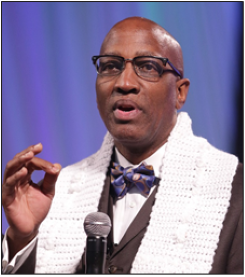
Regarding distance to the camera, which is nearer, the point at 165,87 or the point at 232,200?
the point at 232,200

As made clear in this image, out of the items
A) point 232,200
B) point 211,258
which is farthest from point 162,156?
point 211,258

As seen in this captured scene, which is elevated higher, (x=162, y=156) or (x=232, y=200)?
(x=162, y=156)

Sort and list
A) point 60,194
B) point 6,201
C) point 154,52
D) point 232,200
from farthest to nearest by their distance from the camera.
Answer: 1. point 60,194
2. point 154,52
3. point 232,200
4. point 6,201

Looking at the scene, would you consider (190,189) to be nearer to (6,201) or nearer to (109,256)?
(109,256)

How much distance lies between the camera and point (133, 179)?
2.30 metres

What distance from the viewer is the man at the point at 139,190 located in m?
1.99

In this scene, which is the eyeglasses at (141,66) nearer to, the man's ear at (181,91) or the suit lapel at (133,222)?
the man's ear at (181,91)

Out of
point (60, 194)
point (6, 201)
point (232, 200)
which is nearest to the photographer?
point (6, 201)

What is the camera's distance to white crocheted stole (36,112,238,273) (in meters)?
2.04

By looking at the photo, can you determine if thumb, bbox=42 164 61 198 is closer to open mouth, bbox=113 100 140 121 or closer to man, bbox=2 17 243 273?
man, bbox=2 17 243 273

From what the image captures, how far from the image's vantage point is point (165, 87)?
7.67 feet

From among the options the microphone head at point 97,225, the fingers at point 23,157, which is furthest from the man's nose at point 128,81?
the microphone head at point 97,225

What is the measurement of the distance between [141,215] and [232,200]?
0.42m

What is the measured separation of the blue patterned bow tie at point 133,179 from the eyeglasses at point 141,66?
1.45 feet
